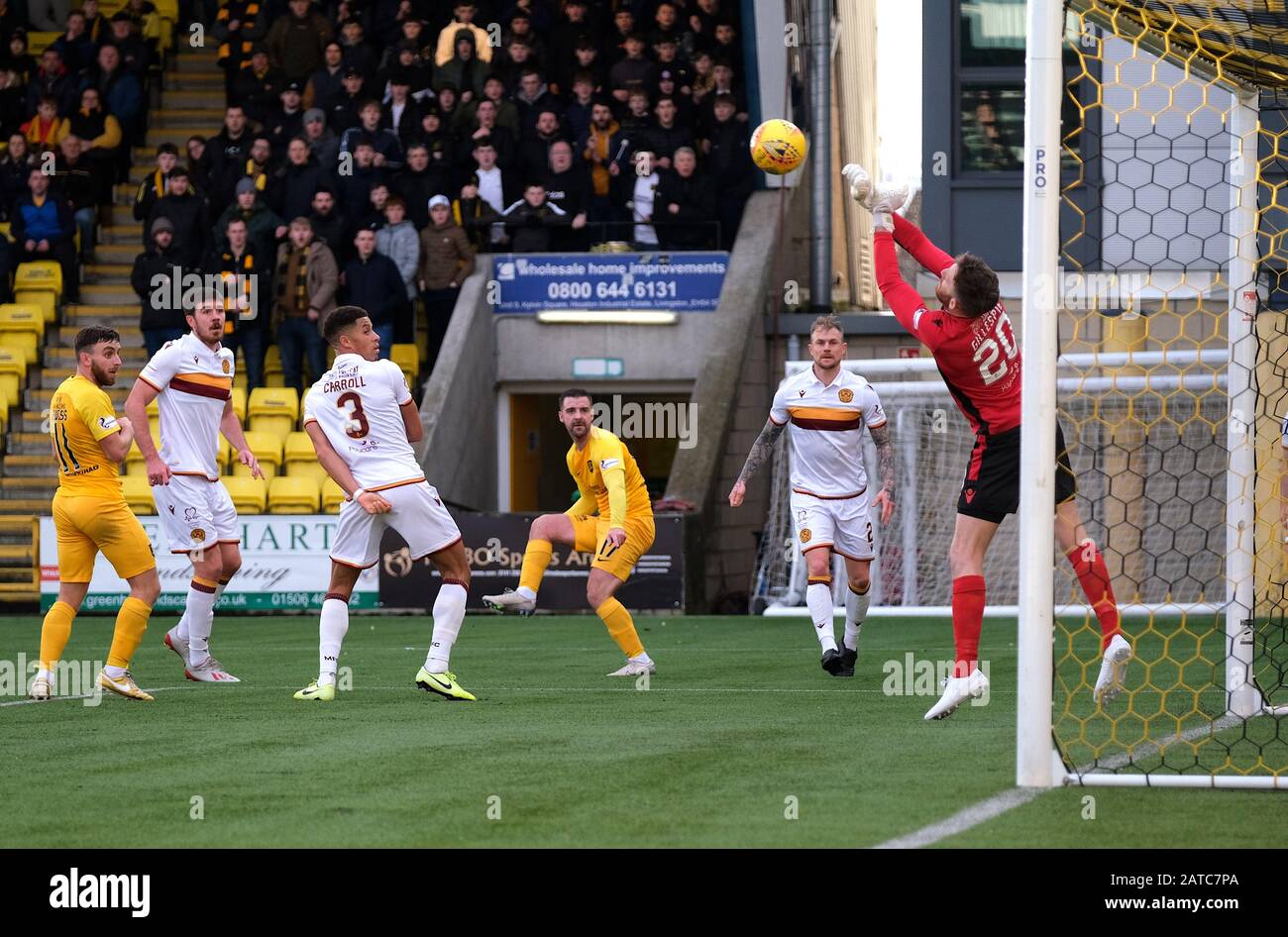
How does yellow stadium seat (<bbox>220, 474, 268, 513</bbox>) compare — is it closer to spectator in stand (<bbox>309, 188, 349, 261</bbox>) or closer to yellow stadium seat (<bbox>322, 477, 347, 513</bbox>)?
yellow stadium seat (<bbox>322, 477, 347, 513</bbox>)

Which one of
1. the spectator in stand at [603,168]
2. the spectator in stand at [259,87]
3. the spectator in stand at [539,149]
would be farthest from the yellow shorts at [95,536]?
the spectator in stand at [259,87]

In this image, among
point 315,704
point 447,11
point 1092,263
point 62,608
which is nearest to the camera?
point 315,704

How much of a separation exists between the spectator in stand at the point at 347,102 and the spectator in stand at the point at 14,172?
12.5 ft

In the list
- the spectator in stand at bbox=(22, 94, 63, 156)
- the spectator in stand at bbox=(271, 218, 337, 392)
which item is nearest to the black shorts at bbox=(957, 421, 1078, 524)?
the spectator in stand at bbox=(271, 218, 337, 392)

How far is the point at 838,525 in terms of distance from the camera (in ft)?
38.8

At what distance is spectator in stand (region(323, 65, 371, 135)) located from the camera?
22.9m

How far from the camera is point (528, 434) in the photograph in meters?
24.4

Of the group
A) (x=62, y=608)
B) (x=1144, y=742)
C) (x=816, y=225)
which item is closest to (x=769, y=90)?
(x=816, y=225)

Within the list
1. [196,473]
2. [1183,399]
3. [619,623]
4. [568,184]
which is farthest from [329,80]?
[619,623]

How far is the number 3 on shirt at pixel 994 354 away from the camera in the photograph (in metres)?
8.69

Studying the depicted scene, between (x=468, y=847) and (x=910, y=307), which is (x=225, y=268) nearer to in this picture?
(x=910, y=307)

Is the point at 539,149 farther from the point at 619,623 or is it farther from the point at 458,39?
the point at 619,623

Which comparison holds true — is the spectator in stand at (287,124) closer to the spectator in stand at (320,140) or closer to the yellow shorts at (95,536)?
the spectator in stand at (320,140)

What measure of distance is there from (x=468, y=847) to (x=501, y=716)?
3639 millimetres
